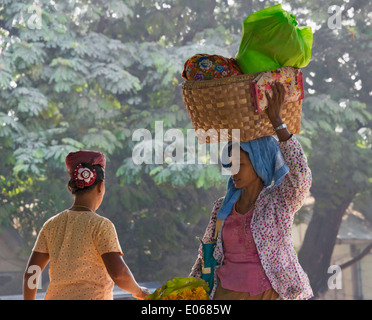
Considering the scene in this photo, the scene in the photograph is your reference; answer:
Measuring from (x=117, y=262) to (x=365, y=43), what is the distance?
280 inches

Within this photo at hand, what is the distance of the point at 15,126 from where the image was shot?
21.8 ft

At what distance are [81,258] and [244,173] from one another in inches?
21.4

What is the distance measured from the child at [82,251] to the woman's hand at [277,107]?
582 mm

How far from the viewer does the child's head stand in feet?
5.57

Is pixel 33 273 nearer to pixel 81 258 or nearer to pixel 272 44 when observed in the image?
pixel 81 258

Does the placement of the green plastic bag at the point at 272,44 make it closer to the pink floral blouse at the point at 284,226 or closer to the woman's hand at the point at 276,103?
the woman's hand at the point at 276,103

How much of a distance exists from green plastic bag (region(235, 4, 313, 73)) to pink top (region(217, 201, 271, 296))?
420 millimetres

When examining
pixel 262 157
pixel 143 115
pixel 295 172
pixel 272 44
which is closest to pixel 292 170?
pixel 295 172

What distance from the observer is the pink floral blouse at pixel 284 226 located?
1.43 m

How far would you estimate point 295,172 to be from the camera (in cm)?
143
